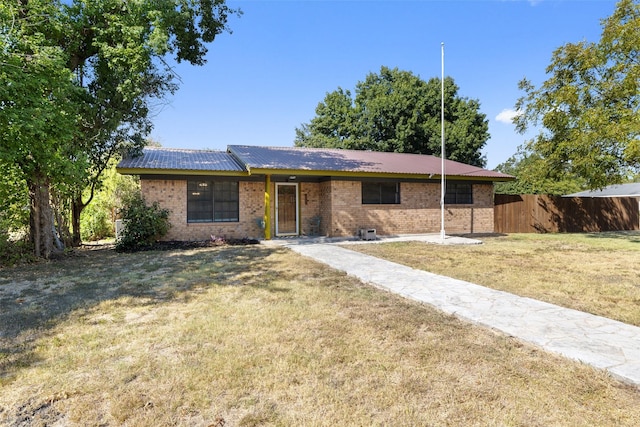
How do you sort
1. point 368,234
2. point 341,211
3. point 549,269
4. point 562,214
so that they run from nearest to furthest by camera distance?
point 549,269 → point 368,234 → point 341,211 → point 562,214

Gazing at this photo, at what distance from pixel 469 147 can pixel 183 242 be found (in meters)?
22.6

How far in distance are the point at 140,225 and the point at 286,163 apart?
5439 millimetres

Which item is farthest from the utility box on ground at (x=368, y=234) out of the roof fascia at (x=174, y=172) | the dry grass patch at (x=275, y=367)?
the dry grass patch at (x=275, y=367)

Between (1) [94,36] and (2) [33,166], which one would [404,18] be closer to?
(1) [94,36]

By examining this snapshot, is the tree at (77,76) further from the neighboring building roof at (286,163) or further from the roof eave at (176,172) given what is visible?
the neighboring building roof at (286,163)

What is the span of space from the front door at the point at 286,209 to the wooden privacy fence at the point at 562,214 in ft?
34.2

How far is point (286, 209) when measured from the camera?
44.9 ft

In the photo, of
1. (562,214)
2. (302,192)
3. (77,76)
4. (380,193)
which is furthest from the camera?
(562,214)

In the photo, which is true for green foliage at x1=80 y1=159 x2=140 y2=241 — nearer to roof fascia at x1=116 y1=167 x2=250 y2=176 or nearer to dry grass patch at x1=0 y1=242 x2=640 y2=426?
roof fascia at x1=116 y1=167 x2=250 y2=176

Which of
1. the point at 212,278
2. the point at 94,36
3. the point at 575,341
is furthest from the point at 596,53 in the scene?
the point at 94,36

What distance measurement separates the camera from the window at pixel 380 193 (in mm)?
13961

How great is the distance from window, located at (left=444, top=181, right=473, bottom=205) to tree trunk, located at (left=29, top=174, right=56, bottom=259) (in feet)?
47.1

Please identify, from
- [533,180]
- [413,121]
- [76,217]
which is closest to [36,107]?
[76,217]

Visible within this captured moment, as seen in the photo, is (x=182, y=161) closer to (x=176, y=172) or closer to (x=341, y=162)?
(x=176, y=172)
